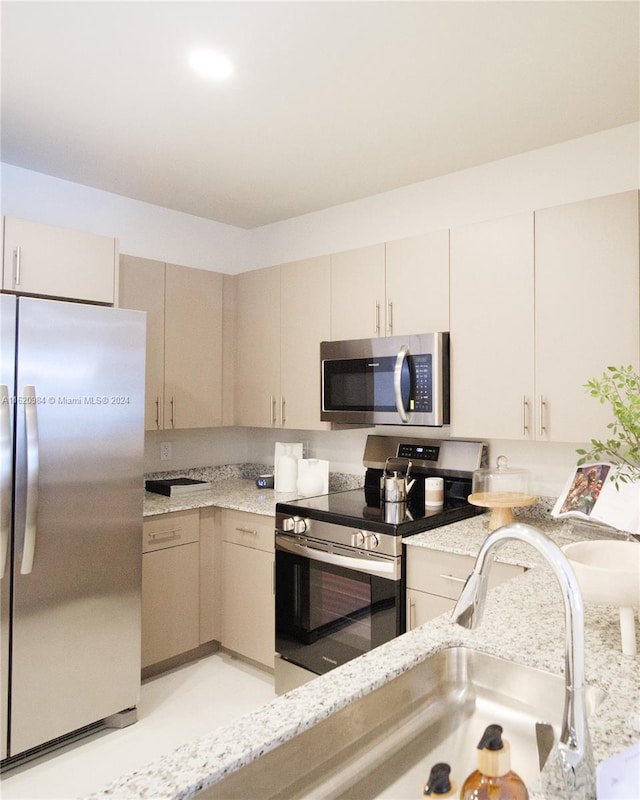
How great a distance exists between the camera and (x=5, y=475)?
2.15 metres

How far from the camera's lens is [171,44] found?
1855mm

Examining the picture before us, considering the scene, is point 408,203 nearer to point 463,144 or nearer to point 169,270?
point 463,144

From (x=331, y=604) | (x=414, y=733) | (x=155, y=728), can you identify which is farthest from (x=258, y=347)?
(x=414, y=733)

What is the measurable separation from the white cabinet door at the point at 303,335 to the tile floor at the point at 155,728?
1337mm

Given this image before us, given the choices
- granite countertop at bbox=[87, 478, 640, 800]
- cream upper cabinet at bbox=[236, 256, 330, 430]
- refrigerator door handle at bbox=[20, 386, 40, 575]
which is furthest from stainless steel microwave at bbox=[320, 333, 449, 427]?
refrigerator door handle at bbox=[20, 386, 40, 575]

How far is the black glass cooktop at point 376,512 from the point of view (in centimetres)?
238

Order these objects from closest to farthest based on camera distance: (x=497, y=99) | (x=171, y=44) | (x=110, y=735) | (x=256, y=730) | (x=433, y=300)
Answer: (x=256, y=730), (x=171, y=44), (x=497, y=99), (x=110, y=735), (x=433, y=300)

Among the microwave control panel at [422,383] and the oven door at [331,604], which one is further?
the microwave control panel at [422,383]

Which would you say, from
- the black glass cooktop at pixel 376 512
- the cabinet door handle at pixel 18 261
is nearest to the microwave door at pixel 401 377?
the black glass cooktop at pixel 376 512

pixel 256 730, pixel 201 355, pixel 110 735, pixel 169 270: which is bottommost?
pixel 110 735

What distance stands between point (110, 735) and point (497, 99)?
3001mm

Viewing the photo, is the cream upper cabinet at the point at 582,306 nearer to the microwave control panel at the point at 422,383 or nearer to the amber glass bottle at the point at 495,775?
the microwave control panel at the point at 422,383

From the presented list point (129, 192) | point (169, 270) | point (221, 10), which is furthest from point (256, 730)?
point (129, 192)

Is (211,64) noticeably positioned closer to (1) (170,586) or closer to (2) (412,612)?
(2) (412,612)
